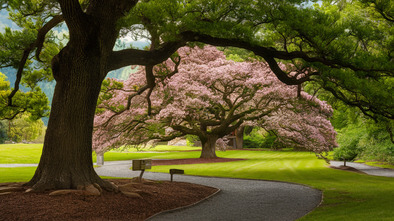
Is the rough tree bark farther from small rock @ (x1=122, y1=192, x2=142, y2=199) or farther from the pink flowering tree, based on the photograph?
the pink flowering tree

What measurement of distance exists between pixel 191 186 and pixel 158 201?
3.44 m

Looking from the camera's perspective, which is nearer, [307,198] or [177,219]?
[177,219]

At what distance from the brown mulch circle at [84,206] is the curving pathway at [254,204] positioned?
0.57 meters

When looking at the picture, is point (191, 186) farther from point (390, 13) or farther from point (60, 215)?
point (390, 13)

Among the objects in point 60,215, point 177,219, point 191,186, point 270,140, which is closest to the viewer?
point 60,215

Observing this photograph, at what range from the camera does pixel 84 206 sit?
8.47 m

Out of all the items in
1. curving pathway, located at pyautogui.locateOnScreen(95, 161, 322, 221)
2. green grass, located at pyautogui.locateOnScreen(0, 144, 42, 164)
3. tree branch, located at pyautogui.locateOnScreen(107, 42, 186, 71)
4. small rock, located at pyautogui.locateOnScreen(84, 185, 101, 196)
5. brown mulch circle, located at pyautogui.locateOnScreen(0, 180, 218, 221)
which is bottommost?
curving pathway, located at pyautogui.locateOnScreen(95, 161, 322, 221)

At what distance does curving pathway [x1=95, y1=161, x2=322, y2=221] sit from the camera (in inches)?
350

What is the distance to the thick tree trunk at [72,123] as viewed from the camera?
993 cm

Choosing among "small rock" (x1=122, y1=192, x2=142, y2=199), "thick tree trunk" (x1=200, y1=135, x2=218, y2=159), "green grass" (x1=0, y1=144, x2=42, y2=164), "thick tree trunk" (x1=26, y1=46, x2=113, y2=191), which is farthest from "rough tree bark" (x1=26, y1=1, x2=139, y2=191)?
"green grass" (x1=0, y1=144, x2=42, y2=164)

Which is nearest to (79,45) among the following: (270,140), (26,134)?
(270,140)

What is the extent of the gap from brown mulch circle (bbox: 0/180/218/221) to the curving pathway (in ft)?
1.88

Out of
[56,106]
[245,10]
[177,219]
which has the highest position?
[245,10]

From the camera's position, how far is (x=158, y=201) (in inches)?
399
